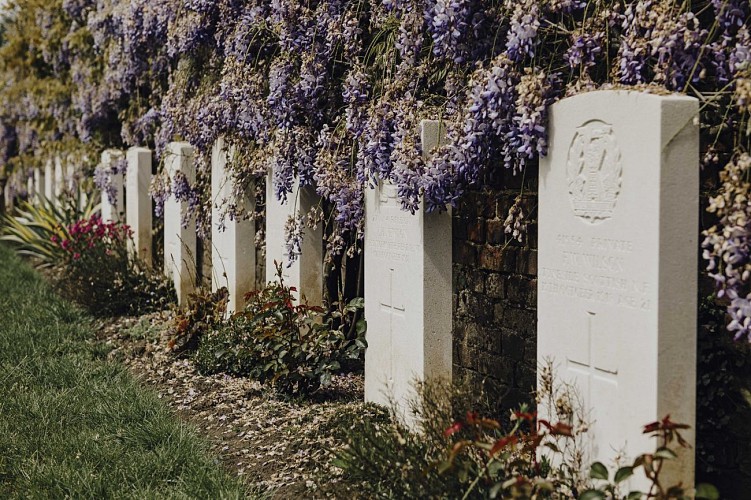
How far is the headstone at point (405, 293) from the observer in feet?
14.9

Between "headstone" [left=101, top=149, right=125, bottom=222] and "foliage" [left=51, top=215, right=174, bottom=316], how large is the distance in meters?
1.02

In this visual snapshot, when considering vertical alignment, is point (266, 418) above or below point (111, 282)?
below

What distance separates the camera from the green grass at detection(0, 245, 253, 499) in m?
4.02

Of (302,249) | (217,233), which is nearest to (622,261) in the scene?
(302,249)

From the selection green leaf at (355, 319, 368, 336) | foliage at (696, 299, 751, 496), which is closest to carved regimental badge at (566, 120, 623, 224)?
foliage at (696, 299, 751, 496)

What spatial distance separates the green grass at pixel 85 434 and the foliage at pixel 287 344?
2.21 feet

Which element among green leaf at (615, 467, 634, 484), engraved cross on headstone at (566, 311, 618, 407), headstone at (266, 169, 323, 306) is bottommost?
green leaf at (615, 467, 634, 484)

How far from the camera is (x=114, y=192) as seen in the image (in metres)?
10.3

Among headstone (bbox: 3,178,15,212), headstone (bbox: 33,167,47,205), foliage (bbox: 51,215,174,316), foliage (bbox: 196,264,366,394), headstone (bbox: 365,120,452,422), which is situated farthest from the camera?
headstone (bbox: 3,178,15,212)

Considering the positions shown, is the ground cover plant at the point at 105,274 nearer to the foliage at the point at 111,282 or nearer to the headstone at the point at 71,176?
the foliage at the point at 111,282

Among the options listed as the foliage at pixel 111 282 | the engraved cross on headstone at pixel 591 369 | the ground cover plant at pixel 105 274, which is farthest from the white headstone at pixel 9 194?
the engraved cross on headstone at pixel 591 369

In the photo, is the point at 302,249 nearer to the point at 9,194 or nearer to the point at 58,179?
the point at 58,179

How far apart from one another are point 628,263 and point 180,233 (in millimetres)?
5735

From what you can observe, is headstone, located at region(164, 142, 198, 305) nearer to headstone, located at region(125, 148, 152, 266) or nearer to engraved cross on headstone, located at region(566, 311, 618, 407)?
headstone, located at region(125, 148, 152, 266)
